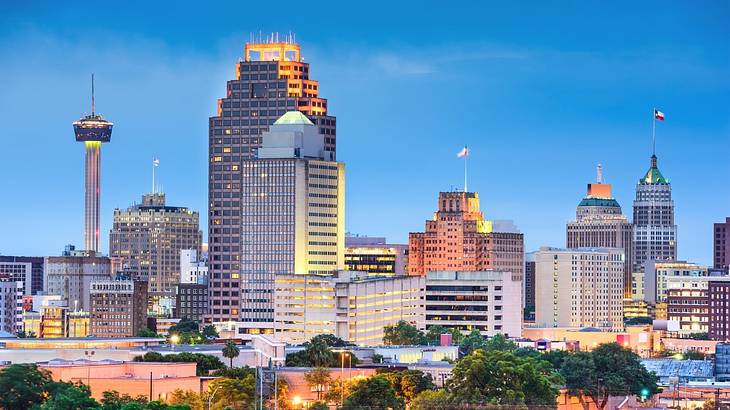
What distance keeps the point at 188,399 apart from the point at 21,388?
56.7ft

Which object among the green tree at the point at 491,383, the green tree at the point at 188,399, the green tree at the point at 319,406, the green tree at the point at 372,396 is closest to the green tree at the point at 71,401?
the green tree at the point at 188,399

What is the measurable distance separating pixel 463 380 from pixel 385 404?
28.7 ft

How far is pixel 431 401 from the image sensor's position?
190250 millimetres

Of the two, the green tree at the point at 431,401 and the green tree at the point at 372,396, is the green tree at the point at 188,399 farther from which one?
the green tree at the point at 431,401

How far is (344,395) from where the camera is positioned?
199625 millimetres

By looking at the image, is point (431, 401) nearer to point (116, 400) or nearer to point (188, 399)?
point (188, 399)

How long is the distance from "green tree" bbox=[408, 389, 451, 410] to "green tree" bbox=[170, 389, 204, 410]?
18702 millimetres

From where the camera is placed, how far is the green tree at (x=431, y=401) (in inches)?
7402

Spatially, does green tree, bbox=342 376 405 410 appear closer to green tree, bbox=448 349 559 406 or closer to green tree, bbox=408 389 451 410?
green tree, bbox=408 389 451 410

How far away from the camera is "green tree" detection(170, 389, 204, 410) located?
18354 cm

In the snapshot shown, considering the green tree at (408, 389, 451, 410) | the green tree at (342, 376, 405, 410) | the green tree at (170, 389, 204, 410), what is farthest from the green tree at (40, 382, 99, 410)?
the green tree at (408, 389, 451, 410)

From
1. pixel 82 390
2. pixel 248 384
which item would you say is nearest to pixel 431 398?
pixel 248 384

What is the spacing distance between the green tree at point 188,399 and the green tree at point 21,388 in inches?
509

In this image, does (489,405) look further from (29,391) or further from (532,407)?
(29,391)
